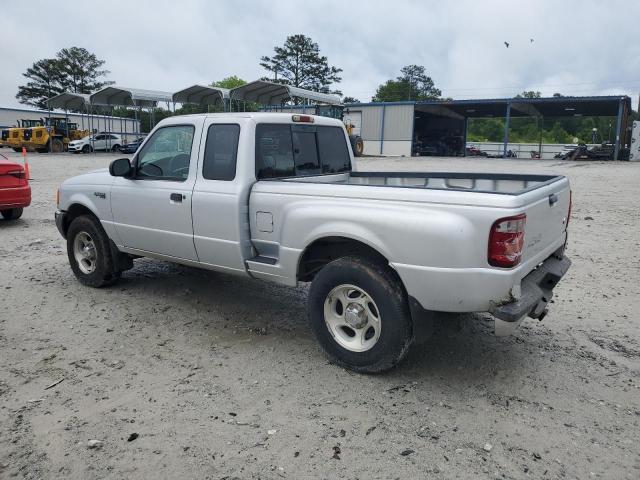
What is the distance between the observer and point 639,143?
35.8 metres

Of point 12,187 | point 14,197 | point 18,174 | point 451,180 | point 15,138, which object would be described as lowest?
point 14,197

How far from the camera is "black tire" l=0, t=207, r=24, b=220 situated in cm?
1009

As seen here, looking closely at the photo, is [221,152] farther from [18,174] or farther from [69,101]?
[69,101]

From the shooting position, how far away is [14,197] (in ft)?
31.4

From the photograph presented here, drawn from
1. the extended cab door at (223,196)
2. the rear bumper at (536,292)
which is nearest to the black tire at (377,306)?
the rear bumper at (536,292)

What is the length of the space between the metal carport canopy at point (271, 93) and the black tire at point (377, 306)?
2828 centimetres

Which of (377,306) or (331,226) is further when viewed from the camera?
(331,226)

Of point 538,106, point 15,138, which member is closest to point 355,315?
point 15,138

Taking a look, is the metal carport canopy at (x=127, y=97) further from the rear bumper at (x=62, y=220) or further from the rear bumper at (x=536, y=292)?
the rear bumper at (x=536, y=292)

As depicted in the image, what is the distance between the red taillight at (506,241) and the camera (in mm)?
3182

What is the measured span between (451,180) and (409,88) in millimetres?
94929

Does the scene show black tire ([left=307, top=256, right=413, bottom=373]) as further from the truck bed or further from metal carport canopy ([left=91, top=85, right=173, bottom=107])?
metal carport canopy ([left=91, top=85, right=173, bottom=107])

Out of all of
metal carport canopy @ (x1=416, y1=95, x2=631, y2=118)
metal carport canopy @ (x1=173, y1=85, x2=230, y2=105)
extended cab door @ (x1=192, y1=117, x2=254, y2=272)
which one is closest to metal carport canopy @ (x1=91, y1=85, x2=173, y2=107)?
metal carport canopy @ (x1=173, y1=85, x2=230, y2=105)

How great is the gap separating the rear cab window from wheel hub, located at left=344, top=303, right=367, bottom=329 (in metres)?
1.39
